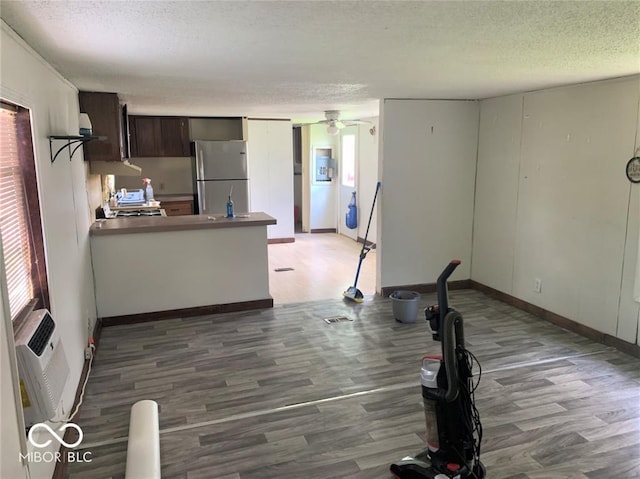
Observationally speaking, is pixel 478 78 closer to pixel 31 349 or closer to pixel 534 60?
pixel 534 60

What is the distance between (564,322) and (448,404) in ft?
8.76

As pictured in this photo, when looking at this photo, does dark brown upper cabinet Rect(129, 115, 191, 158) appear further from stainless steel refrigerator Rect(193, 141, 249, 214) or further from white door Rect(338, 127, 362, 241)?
white door Rect(338, 127, 362, 241)

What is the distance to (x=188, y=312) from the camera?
15.1ft

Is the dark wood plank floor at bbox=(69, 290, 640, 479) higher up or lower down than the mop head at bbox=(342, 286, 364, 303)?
lower down

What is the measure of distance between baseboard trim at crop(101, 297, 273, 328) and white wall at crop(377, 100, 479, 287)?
1354 mm

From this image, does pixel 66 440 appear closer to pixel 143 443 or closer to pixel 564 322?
pixel 143 443

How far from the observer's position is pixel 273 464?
2408 millimetres

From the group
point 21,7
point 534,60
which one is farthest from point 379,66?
point 21,7

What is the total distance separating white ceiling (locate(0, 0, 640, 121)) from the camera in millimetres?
1799

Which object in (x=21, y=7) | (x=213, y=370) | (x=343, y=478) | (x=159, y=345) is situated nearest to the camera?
(x=21, y=7)

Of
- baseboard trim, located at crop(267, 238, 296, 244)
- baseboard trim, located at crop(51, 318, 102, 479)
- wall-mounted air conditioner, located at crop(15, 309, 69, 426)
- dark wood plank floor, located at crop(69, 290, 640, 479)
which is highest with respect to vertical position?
wall-mounted air conditioner, located at crop(15, 309, 69, 426)

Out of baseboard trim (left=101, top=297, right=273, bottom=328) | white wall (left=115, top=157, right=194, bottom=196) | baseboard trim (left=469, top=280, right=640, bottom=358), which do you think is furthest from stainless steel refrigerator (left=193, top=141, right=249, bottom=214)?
baseboard trim (left=469, top=280, right=640, bottom=358)

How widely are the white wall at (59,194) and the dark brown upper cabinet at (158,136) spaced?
350 cm

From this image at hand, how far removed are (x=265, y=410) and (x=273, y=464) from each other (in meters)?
0.51
